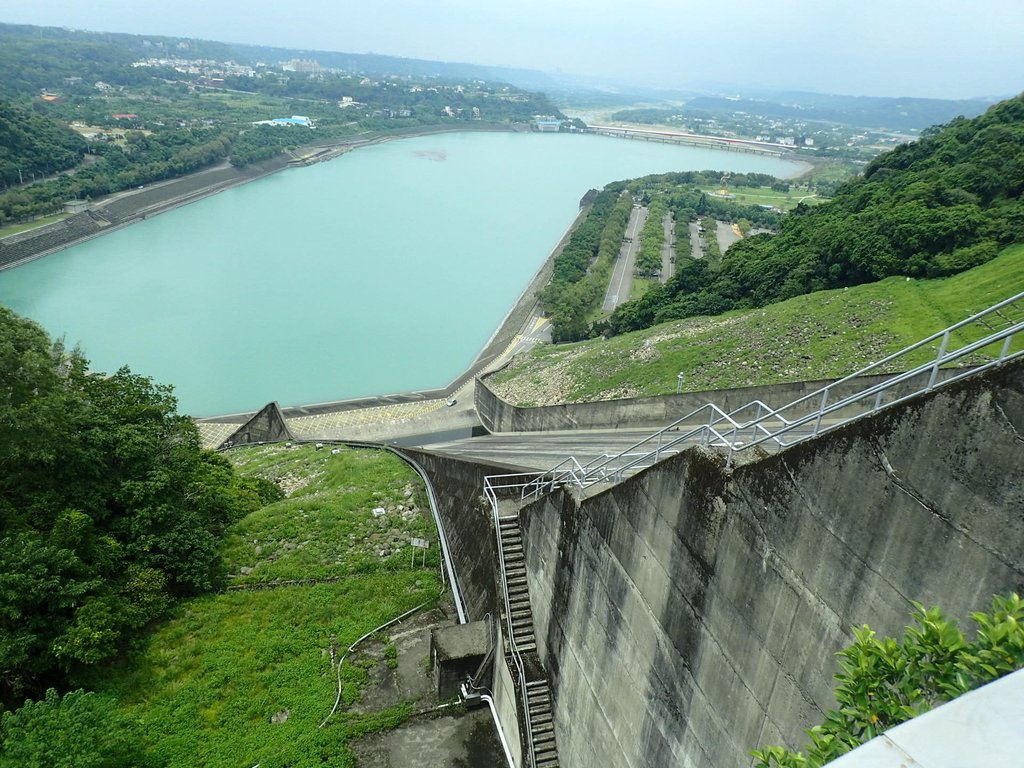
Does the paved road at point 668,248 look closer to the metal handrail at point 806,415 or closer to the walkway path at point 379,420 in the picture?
the walkway path at point 379,420

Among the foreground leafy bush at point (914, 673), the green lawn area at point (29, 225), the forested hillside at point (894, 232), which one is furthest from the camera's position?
the green lawn area at point (29, 225)

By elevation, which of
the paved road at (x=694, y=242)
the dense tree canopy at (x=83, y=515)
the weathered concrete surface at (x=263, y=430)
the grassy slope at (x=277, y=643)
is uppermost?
the dense tree canopy at (x=83, y=515)

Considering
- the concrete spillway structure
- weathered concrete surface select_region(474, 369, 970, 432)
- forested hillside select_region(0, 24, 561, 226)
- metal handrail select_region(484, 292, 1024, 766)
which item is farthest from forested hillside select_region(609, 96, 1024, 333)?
forested hillside select_region(0, 24, 561, 226)

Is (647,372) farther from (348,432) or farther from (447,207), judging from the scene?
(447,207)

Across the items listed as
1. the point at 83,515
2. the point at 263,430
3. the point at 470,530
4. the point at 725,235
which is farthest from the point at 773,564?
the point at 725,235

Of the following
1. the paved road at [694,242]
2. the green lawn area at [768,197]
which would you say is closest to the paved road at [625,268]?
the paved road at [694,242]

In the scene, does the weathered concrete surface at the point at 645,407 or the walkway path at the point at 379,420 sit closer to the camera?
the weathered concrete surface at the point at 645,407

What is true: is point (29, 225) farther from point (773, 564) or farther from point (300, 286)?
point (773, 564)

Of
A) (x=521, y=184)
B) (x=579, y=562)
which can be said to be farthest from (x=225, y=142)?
(x=579, y=562)
